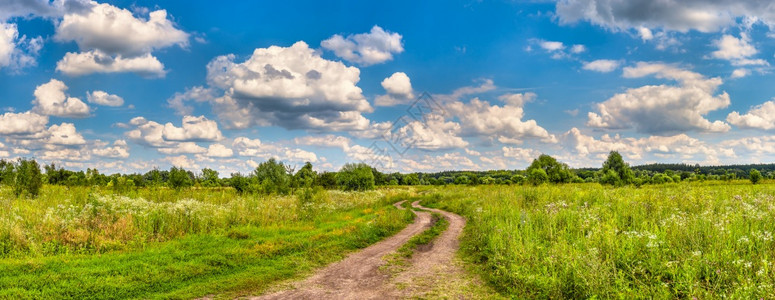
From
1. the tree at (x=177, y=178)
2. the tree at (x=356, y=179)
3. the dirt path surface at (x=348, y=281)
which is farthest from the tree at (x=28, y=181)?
the tree at (x=356, y=179)

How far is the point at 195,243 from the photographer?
15.0m

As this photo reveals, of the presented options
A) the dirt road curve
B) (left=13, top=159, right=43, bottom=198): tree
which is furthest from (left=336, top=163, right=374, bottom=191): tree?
the dirt road curve

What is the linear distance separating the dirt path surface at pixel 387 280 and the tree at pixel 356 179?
63.8 m

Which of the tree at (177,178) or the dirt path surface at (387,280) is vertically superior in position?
the tree at (177,178)

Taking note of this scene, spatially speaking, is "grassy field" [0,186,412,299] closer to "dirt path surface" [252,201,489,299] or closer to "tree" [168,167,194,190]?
"dirt path surface" [252,201,489,299]

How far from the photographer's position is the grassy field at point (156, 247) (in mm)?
9898

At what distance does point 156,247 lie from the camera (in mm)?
13977

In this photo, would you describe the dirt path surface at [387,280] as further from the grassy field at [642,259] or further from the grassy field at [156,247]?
the grassy field at [156,247]

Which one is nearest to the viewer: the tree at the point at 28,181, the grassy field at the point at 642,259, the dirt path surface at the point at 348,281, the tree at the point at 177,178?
the grassy field at the point at 642,259

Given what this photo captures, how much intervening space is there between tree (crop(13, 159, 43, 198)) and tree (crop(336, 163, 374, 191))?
57234 mm

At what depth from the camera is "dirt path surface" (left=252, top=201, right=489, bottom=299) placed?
383 inches

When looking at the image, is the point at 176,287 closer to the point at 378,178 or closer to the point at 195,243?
the point at 195,243

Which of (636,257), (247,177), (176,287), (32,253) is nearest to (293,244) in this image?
(176,287)

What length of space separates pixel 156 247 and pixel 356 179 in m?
65.5
